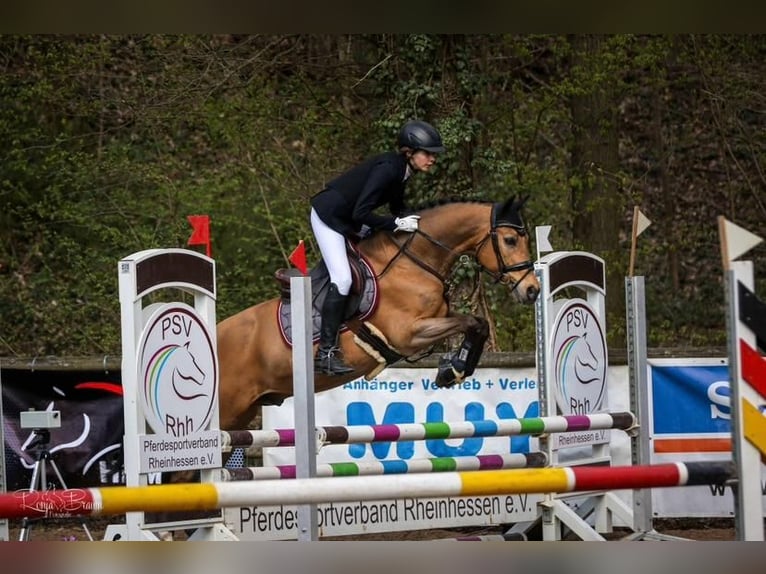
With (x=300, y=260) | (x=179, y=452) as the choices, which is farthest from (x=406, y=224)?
(x=179, y=452)

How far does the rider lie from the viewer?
5168mm

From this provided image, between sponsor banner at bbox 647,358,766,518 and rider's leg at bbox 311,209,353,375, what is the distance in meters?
1.80

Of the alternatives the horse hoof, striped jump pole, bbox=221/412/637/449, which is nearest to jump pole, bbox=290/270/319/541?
striped jump pole, bbox=221/412/637/449

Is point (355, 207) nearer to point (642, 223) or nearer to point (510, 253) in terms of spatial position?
point (510, 253)

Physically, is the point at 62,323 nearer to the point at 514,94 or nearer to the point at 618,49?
the point at 514,94

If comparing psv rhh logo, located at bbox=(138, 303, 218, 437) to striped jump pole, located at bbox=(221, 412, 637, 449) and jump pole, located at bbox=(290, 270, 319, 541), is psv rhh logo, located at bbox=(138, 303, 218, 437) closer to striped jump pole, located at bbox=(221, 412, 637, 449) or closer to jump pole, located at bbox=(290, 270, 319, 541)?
striped jump pole, located at bbox=(221, 412, 637, 449)

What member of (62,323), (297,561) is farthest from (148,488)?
(62,323)

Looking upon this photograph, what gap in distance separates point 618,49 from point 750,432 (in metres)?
6.32

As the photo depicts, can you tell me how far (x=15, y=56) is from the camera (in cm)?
1030

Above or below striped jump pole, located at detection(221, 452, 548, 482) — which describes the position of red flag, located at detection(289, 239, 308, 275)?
above

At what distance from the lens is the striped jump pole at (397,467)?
14.8 feet

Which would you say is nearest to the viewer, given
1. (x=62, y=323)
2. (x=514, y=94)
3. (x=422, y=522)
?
(x=422, y=522)

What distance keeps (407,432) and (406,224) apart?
108 centimetres

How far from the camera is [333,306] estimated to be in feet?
17.3
